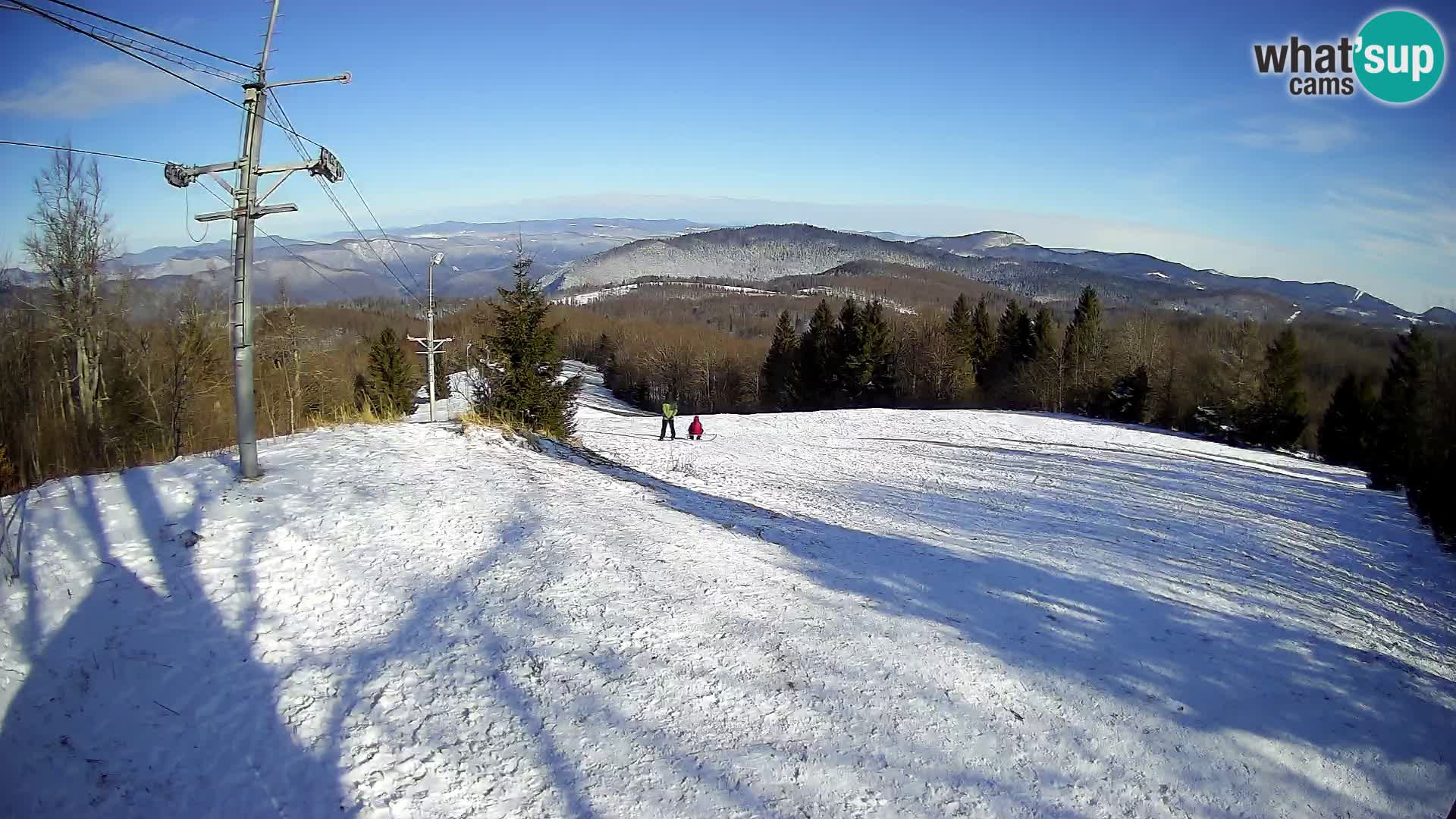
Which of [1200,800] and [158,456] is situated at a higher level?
[158,456]

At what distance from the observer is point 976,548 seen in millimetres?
11406

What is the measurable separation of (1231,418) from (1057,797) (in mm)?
44002

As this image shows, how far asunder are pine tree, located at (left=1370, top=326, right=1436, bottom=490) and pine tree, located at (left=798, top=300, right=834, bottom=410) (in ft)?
113

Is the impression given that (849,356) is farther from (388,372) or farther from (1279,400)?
(388,372)

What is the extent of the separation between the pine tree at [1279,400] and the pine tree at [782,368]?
107ft

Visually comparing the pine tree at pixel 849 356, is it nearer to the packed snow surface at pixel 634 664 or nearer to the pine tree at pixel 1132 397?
the pine tree at pixel 1132 397

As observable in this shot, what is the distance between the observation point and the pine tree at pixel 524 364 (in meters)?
18.7

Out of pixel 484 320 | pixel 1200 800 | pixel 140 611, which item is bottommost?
pixel 1200 800

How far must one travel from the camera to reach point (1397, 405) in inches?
1350

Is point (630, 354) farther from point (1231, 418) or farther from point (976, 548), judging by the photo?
point (976, 548)

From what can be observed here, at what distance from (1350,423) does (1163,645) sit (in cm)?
4435

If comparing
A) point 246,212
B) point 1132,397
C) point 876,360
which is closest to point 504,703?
point 246,212

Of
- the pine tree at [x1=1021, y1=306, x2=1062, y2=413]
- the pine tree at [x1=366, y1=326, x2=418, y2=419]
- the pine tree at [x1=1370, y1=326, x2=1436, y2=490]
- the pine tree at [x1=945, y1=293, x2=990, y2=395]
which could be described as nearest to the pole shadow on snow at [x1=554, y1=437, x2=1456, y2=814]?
the pine tree at [x1=1370, y1=326, x2=1436, y2=490]

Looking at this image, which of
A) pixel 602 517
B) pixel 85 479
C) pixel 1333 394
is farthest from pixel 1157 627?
pixel 1333 394
